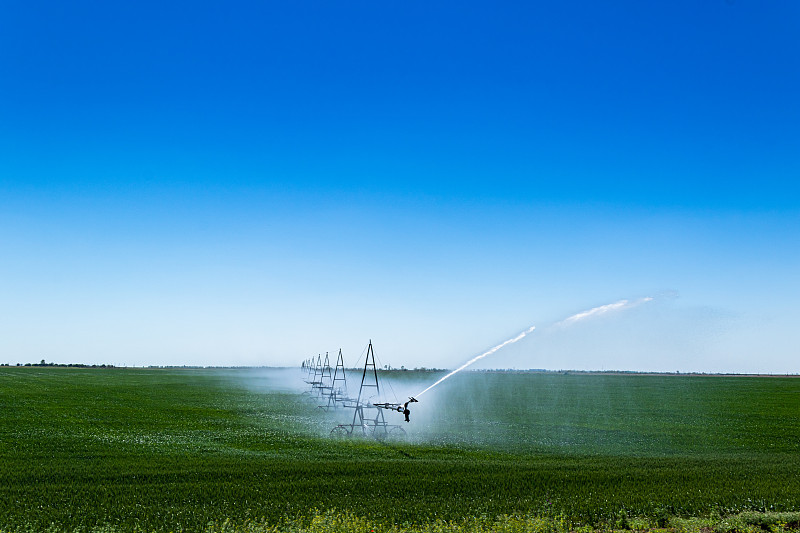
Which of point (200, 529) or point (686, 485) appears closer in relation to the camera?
point (200, 529)

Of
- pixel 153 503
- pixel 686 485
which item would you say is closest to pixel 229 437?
pixel 153 503

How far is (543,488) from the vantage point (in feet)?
70.2

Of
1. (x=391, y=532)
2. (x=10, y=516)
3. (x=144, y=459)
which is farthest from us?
(x=144, y=459)

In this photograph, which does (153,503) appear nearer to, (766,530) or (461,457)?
(461,457)

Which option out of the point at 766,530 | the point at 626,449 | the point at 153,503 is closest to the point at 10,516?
the point at 153,503

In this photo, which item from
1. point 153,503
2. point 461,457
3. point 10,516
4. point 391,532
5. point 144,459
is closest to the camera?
point 391,532

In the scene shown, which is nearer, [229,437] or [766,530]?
[766,530]

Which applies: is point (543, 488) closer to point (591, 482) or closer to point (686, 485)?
point (591, 482)

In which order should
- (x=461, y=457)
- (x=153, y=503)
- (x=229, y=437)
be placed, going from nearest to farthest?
(x=153, y=503)
(x=461, y=457)
(x=229, y=437)

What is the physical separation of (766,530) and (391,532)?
10.2 metres

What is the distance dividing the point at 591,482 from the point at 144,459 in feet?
61.4

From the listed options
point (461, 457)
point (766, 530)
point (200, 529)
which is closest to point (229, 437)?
point (461, 457)

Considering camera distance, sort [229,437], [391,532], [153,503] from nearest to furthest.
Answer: [391,532] < [153,503] < [229,437]

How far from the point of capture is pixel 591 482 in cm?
2252
